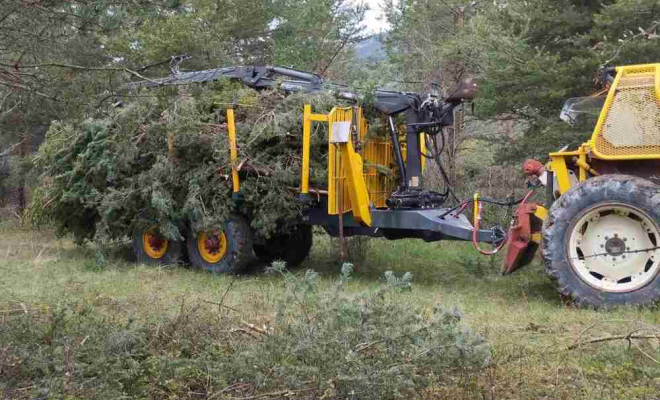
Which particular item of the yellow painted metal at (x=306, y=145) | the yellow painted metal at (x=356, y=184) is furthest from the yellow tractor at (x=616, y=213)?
the yellow painted metal at (x=306, y=145)

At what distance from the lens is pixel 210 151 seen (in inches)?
381

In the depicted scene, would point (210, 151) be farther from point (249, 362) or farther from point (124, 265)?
point (249, 362)

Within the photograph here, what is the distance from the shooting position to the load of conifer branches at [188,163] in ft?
30.0

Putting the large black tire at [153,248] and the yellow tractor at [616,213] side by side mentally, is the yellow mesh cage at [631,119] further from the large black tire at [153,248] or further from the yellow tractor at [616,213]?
the large black tire at [153,248]

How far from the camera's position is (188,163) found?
990cm

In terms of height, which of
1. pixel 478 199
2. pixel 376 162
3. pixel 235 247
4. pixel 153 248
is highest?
pixel 376 162

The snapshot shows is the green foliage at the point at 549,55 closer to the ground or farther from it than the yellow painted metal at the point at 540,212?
farther from it

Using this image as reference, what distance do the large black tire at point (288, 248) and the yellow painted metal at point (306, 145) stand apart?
2271 mm

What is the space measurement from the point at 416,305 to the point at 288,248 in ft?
14.3

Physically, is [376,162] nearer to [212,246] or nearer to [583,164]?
[212,246]

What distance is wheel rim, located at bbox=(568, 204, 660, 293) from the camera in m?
7.07

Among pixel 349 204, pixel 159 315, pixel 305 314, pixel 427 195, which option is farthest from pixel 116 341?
pixel 427 195

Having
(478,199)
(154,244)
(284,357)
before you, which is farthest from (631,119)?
(154,244)

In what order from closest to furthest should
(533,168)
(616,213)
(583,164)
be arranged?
1. (616,213)
2. (583,164)
3. (533,168)
